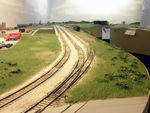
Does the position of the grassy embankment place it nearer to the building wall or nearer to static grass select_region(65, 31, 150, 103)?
static grass select_region(65, 31, 150, 103)

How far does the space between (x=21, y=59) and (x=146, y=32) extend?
731 inches

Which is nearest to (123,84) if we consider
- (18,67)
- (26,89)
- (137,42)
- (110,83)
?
(110,83)

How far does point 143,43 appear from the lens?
2022 centimetres

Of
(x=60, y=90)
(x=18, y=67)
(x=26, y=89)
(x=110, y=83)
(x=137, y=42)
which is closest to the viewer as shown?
(x=60, y=90)

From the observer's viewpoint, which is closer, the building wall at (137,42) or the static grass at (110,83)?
the static grass at (110,83)

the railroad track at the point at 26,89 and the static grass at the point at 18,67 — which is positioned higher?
the static grass at the point at 18,67

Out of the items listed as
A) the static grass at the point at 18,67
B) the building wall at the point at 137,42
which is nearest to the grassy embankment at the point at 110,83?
the building wall at the point at 137,42

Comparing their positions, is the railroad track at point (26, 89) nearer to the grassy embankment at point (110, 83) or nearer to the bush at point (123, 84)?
the grassy embankment at point (110, 83)

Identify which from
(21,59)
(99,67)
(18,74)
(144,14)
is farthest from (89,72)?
(144,14)

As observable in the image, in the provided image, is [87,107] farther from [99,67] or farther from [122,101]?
[99,67]

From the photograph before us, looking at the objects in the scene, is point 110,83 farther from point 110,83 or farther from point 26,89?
point 26,89

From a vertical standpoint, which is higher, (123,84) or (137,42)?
(137,42)

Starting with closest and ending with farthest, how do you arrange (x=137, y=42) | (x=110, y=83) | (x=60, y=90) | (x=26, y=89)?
(x=60, y=90)
(x=26, y=89)
(x=110, y=83)
(x=137, y=42)

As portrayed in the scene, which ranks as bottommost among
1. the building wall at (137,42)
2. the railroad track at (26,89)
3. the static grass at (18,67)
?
the railroad track at (26,89)
